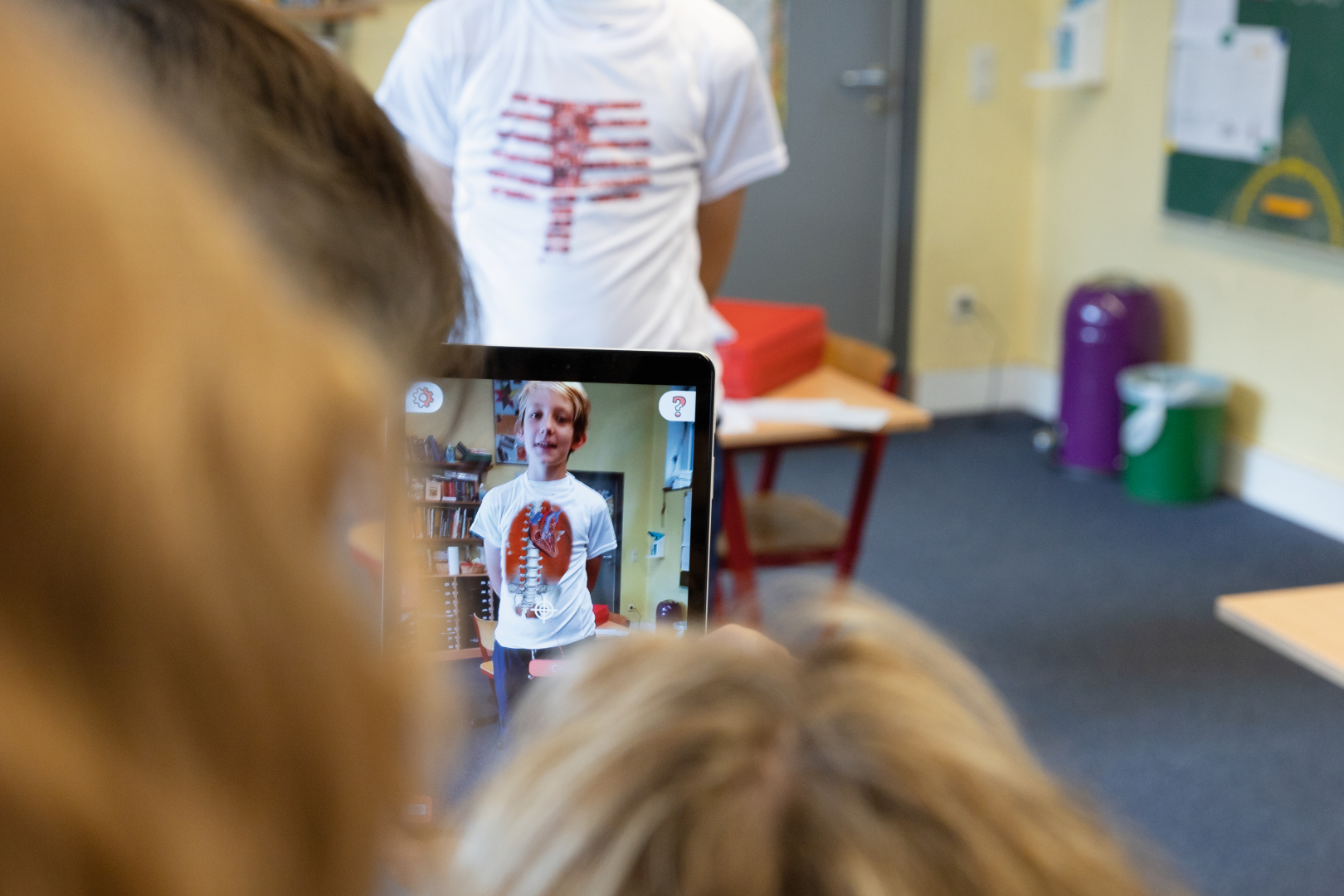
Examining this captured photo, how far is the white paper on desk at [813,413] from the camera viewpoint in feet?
8.23

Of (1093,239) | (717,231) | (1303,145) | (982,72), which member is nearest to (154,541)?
(717,231)

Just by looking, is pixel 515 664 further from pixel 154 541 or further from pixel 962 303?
pixel 962 303

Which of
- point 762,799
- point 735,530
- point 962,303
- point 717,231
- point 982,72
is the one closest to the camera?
point 762,799

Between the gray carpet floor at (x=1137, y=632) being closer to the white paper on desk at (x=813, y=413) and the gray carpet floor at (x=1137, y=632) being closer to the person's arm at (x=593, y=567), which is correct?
the white paper on desk at (x=813, y=413)

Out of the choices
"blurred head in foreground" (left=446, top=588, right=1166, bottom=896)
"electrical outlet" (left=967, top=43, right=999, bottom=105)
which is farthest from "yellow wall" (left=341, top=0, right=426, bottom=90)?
"blurred head in foreground" (left=446, top=588, right=1166, bottom=896)

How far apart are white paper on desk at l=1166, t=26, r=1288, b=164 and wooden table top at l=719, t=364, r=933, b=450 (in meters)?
1.81

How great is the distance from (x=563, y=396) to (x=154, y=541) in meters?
0.52

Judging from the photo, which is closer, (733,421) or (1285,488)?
(733,421)

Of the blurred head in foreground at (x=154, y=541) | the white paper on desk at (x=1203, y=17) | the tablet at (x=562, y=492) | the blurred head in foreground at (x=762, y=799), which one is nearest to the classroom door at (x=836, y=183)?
the white paper on desk at (x=1203, y=17)

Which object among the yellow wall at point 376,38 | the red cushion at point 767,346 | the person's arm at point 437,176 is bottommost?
the red cushion at point 767,346

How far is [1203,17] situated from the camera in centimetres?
403

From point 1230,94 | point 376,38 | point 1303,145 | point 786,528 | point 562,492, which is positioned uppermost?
point 376,38

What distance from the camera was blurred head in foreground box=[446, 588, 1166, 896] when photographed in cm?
34

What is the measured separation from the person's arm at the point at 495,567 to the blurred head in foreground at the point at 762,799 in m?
0.37
